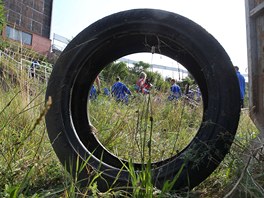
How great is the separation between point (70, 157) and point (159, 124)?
1.90 meters

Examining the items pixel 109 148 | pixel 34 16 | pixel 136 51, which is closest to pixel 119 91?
pixel 109 148

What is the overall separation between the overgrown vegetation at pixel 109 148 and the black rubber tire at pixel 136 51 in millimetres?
95

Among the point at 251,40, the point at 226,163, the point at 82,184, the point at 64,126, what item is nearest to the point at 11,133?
the point at 64,126

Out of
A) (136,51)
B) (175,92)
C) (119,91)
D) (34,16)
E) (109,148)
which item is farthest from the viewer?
(34,16)

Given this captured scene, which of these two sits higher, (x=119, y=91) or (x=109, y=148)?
(x=119, y=91)

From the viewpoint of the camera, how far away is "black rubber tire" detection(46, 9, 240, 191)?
65.6 inches

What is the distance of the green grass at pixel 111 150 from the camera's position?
1.33 m

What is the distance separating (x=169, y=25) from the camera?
1854 millimetres

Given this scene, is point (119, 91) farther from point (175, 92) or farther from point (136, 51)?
point (136, 51)

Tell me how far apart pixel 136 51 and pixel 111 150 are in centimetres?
87

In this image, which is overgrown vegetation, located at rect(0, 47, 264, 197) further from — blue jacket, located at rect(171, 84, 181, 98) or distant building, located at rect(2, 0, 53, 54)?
distant building, located at rect(2, 0, 53, 54)

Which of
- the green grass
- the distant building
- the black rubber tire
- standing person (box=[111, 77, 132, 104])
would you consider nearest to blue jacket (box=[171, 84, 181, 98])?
the green grass

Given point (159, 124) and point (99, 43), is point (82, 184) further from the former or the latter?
point (159, 124)

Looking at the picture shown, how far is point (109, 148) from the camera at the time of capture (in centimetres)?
271
